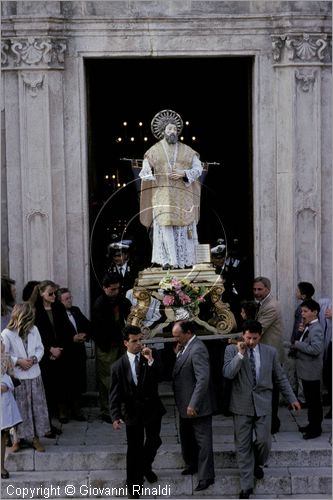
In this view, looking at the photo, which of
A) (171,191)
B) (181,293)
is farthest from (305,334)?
(171,191)

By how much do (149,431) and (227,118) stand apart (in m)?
8.07

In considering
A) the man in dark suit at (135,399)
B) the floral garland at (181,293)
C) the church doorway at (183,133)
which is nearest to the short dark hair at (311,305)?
the floral garland at (181,293)

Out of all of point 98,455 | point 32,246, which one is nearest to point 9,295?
point 32,246

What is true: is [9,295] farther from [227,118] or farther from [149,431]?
[227,118]

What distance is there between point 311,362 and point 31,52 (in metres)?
4.97

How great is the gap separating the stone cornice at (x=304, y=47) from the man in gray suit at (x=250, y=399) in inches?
167

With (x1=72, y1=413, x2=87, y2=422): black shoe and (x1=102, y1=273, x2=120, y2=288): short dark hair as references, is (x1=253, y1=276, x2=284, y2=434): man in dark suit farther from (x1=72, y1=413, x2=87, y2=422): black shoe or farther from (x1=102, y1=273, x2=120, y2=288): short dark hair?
(x1=72, y1=413, x2=87, y2=422): black shoe

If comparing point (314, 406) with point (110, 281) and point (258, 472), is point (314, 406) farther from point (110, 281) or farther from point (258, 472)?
point (110, 281)

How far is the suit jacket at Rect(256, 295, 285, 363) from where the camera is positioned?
607 inches

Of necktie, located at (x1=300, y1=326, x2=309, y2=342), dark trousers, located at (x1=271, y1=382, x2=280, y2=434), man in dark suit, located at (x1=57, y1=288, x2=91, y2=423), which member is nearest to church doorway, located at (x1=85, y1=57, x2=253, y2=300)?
man in dark suit, located at (x1=57, y1=288, x2=91, y2=423)

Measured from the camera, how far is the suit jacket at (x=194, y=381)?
44.2 feet

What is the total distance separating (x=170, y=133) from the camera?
53.6 feet

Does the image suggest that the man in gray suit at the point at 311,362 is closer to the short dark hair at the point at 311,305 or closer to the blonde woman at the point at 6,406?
the short dark hair at the point at 311,305

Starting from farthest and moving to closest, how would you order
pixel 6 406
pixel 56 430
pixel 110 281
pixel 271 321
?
1. pixel 271 321
2. pixel 110 281
3. pixel 56 430
4. pixel 6 406
